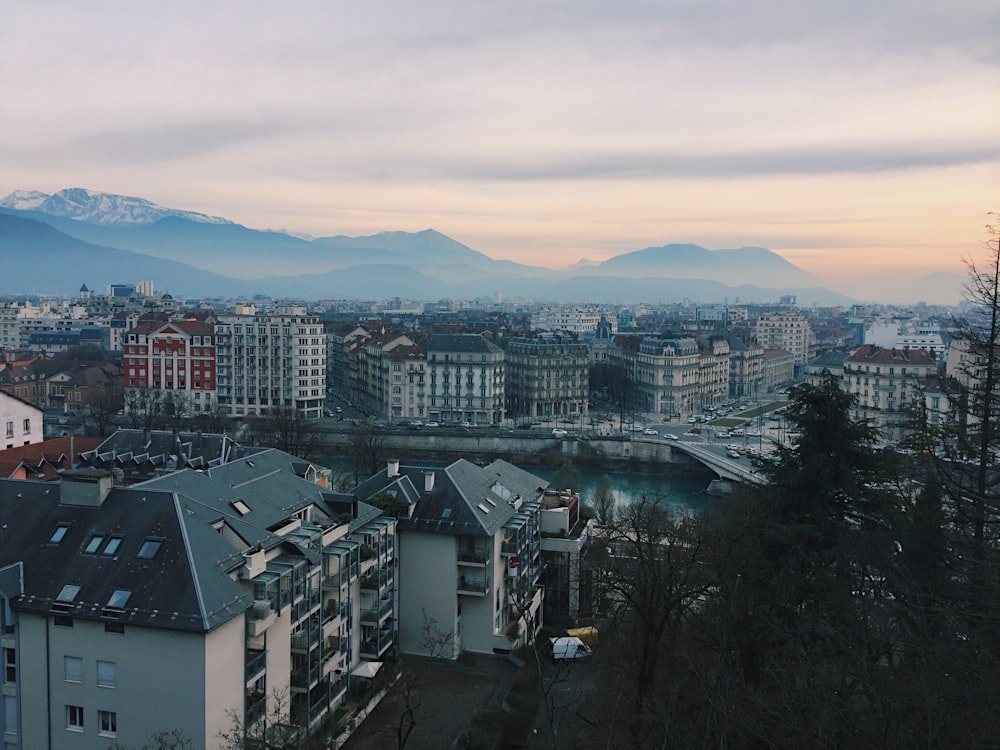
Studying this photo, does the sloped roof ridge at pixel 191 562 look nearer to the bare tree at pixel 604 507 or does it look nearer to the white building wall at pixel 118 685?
the white building wall at pixel 118 685

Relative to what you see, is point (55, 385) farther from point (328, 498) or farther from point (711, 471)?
point (328, 498)

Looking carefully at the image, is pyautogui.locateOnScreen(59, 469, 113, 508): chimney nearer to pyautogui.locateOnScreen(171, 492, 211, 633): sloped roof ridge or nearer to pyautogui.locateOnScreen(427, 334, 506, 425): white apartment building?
pyautogui.locateOnScreen(171, 492, 211, 633): sloped roof ridge

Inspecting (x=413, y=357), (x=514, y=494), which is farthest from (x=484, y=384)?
(x=514, y=494)

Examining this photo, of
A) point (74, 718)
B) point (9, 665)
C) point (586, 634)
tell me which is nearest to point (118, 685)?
point (74, 718)

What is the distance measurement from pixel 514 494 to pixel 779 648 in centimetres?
804

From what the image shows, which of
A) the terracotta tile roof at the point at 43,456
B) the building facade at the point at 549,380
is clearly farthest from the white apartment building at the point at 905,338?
the terracotta tile roof at the point at 43,456

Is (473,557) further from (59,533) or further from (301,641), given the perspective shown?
(59,533)

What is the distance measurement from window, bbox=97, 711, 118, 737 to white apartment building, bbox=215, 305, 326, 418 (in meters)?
37.1

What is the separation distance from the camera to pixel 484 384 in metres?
47.4

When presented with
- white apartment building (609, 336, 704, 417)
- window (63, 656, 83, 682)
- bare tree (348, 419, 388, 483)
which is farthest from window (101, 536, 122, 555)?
white apartment building (609, 336, 704, 417)

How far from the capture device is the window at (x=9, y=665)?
37.4ft

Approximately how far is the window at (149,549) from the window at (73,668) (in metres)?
1.46

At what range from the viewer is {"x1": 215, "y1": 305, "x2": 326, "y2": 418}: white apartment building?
47812 millimetres

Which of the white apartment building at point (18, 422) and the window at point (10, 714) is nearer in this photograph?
the window at point (10, 714)
